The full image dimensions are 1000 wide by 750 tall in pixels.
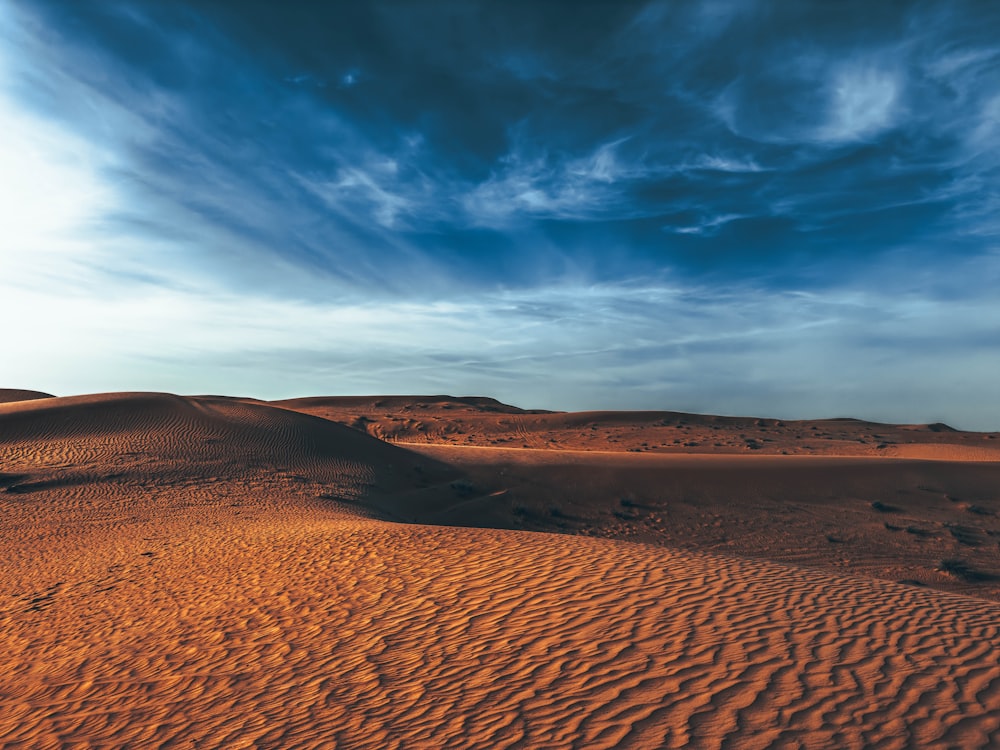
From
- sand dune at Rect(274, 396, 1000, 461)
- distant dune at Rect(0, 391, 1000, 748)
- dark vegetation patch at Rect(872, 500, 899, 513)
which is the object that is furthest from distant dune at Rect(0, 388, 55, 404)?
dark vegetation patch at Rect(872, 500, 899, 513)

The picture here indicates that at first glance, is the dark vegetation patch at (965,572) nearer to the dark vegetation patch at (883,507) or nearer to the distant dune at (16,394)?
the dark vegetation patch at (883,507)

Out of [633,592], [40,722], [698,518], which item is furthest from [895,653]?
[698,518]

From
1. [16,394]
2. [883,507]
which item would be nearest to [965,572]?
[883,507]

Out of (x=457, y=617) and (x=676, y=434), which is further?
(x=676, y=434)

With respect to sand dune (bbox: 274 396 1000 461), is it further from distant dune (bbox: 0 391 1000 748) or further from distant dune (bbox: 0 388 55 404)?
distant dune (bbox: 0 388 55 404)


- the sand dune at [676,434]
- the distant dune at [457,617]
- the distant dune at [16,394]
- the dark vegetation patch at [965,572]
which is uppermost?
the distant dune at [16,394]

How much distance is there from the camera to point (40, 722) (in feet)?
24.3

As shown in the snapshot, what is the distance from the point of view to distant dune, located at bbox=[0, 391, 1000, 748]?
6.15 m

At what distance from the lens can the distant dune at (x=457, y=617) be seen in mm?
6152

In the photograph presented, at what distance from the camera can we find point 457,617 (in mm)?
8891

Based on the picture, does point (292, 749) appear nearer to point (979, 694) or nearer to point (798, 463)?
point (979, 694)

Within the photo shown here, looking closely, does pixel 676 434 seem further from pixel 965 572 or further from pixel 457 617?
pixel 457 617

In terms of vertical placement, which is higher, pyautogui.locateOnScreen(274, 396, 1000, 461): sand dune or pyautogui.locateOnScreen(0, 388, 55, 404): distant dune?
pyautogui.locateOnScreen(0, 388, 55, 404): distant dune

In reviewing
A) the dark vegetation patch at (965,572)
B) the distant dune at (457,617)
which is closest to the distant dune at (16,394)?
the distant dune at (457,617)
